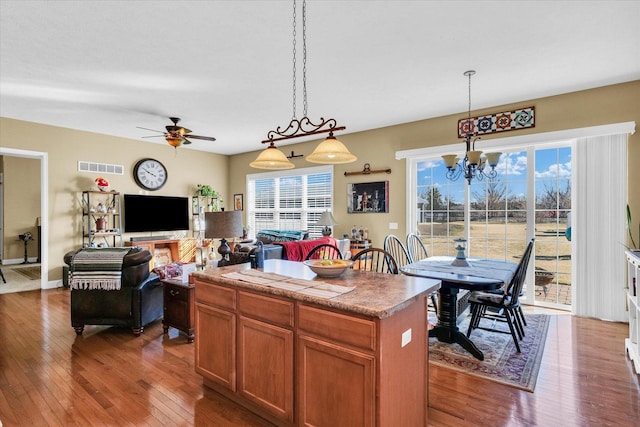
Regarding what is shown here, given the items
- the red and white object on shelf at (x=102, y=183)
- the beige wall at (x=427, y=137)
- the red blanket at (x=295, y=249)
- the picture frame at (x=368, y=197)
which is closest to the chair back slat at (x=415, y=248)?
the beige wall at (x=427, y=137)

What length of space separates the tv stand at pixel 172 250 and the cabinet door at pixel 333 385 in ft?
19.1

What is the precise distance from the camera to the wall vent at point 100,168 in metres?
6.22

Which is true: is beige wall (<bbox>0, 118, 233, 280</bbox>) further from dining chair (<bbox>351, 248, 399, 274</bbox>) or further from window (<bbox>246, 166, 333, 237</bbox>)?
dining chair (<bbox>351, 248, 399, 274</bbox>)

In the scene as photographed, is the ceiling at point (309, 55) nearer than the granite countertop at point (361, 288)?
No

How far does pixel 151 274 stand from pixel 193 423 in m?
2.25

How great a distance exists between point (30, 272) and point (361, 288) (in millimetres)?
8746

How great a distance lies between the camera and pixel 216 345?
7.91 ft

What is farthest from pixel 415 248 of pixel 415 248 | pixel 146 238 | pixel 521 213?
pixel 146 238

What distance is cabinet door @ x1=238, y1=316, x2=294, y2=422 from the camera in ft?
6.41

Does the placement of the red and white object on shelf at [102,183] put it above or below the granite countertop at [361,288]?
above

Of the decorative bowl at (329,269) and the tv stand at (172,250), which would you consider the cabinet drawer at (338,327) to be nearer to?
the decorative bowl at (329,269)

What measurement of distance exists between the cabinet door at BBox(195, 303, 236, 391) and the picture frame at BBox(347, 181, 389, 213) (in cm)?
405

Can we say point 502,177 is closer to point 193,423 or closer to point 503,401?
point 503,401

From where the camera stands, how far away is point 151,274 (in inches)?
157
